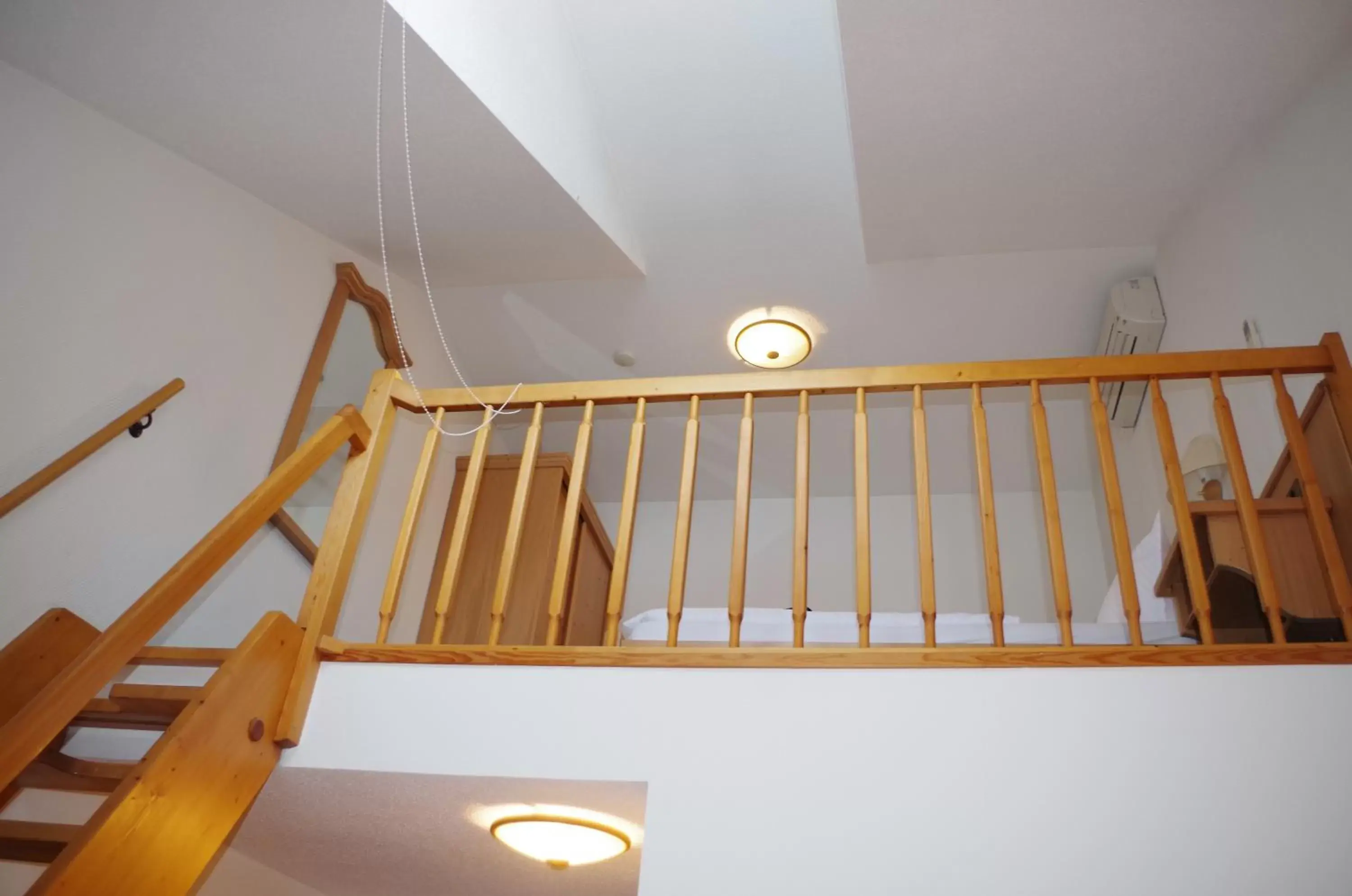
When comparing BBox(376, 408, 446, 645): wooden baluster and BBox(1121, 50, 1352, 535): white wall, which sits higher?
BBox(1121, 50, 1352, 535): white wall

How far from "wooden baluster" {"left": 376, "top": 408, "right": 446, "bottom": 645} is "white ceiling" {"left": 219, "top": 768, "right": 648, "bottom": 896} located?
1.21 feet

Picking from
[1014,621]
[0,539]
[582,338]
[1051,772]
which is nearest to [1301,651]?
[1051,772]

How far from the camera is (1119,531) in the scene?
2.11m

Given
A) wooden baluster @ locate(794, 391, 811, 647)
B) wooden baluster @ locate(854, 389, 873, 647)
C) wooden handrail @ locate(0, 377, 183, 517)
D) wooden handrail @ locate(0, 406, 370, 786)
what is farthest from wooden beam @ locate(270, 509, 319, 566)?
wooden baluster @ locate(854, 389, 873, 647)

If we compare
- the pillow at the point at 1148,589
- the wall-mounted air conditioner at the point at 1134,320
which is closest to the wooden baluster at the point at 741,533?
the pillow at the point at 1148,589

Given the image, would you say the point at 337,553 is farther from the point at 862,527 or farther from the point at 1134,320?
the point at 1134,320

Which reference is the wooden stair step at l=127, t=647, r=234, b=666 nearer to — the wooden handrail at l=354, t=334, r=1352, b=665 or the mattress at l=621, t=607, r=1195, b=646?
the wooden handrail at l=354, t=334, r=1352, b=665

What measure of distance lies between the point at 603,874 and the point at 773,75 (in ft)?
9.54

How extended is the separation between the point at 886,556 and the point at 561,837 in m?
3.14

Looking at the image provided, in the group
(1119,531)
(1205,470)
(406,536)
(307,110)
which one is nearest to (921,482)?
(1119,531)

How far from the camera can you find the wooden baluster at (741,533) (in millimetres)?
2203

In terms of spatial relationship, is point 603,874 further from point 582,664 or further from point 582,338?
point 582,338

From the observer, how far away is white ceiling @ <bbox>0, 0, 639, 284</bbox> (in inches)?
103

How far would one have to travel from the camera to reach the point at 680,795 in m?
1.99
